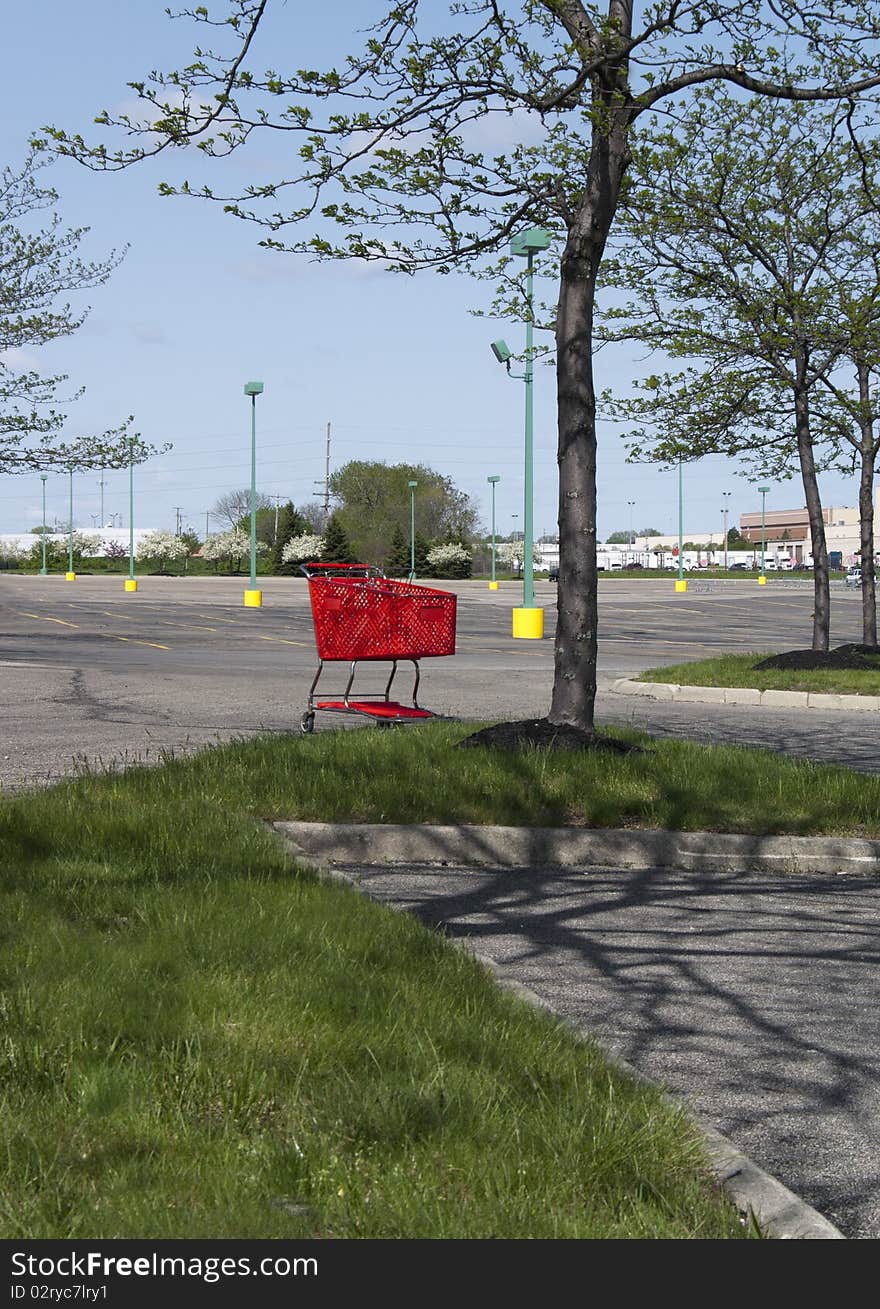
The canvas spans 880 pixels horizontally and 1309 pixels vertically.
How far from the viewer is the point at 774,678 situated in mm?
16922

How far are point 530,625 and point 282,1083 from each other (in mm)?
26441

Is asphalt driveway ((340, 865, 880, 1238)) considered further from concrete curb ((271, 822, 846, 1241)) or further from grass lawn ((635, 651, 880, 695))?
grass lawn ((635, 651, 880, 695))

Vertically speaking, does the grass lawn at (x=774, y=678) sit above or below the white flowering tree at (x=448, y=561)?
below

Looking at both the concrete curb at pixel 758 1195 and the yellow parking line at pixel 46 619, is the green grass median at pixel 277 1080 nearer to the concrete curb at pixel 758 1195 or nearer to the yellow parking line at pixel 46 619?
the concrete curb at pixel 758 1195

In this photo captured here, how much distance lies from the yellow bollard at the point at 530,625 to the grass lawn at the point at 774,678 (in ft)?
35.9

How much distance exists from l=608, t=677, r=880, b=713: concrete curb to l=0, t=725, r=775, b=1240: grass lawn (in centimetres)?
1077

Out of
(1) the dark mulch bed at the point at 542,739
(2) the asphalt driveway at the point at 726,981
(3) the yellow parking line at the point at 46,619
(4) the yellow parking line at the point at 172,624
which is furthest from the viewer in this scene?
(3) the yellow parking line at the point at 46,619

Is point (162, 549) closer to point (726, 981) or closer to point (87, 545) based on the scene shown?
point (87, 545)

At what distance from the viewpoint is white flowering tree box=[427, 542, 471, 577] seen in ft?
337

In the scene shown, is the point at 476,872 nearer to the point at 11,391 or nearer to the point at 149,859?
→ the point at 149,859

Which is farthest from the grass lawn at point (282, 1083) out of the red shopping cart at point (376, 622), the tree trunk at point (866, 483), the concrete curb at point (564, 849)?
the tree trunk at point (866, 483)

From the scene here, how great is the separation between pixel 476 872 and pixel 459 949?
222cm

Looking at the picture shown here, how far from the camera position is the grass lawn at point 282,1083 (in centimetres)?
297
